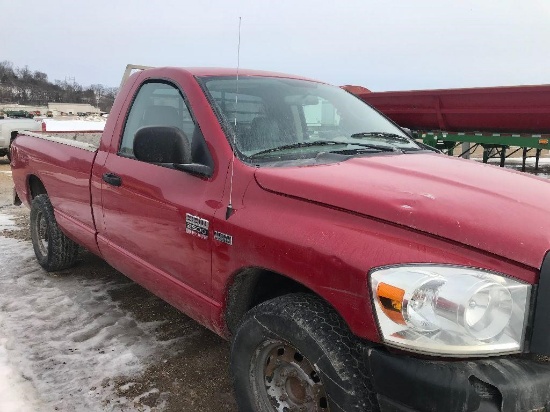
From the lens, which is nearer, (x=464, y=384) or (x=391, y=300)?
(x=464, y=384)

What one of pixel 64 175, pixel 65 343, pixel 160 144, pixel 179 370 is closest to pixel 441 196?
pixel 160 144

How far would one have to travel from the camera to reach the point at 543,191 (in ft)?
6.94

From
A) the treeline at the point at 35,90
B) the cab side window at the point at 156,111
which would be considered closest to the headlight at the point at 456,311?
the cab side window at the point at 156,111

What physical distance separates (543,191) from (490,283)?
32.2 inches

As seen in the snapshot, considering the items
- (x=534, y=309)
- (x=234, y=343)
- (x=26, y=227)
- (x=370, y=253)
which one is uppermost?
(x=370, y=253)

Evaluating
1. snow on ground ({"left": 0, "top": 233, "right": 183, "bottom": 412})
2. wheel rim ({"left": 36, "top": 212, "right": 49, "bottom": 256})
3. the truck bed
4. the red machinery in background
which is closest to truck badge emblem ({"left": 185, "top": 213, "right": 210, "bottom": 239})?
snow on ground ({"left": 0, "top": 233, "right": 183, "bottom": 412})

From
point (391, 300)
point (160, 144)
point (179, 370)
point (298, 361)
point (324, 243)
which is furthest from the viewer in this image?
point (179, 370)

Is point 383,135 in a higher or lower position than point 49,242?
higher

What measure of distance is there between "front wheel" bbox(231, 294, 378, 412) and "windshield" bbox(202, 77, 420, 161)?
846 mm

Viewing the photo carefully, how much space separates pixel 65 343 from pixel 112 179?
1.14 meters

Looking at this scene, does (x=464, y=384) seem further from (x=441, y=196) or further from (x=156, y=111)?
(x=156, y=111)

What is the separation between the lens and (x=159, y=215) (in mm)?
2697

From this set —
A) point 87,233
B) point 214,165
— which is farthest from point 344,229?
point 87,233

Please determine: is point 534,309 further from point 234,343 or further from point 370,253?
point 234,343
